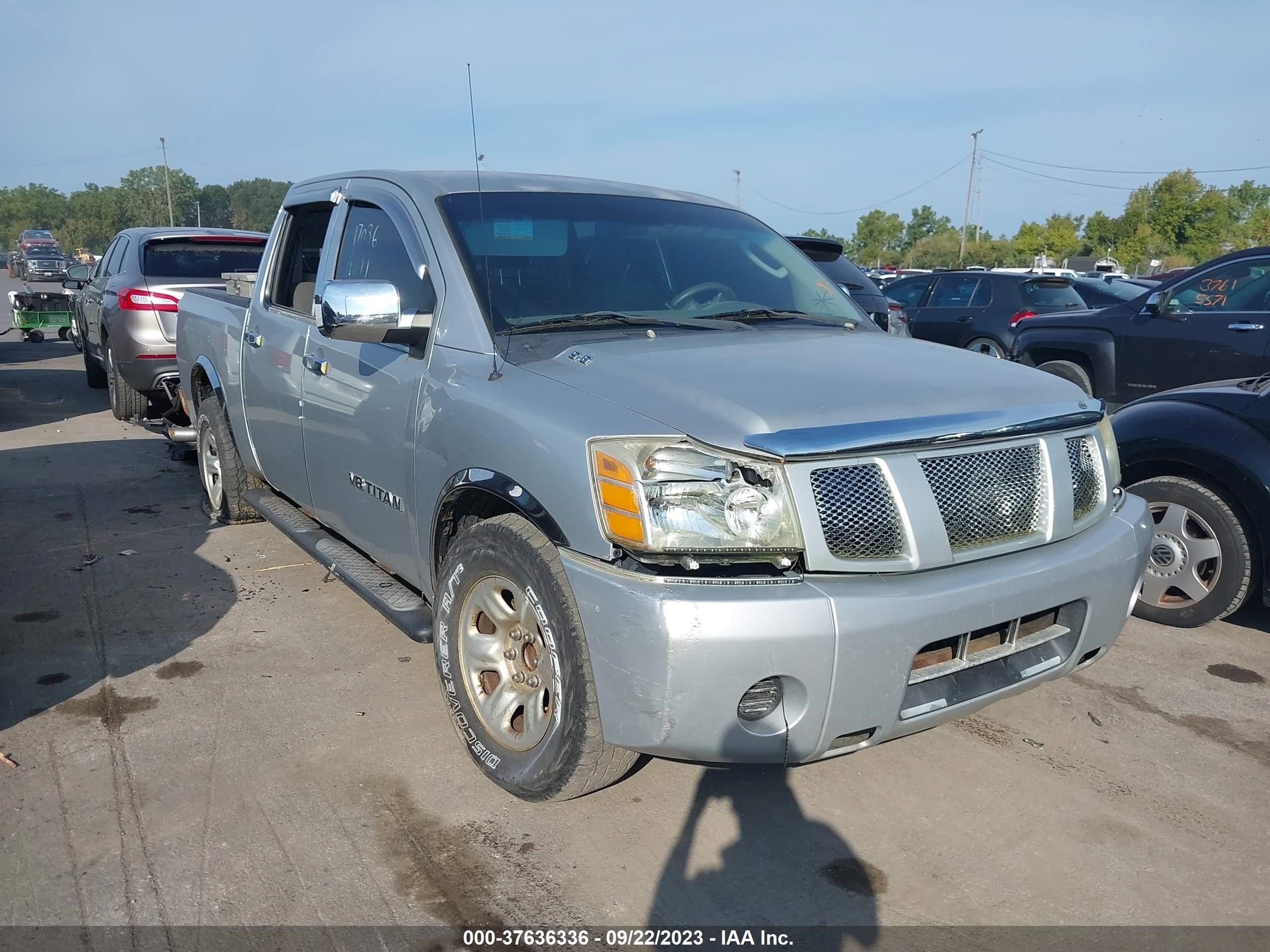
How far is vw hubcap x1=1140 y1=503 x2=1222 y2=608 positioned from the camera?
4.46 meters

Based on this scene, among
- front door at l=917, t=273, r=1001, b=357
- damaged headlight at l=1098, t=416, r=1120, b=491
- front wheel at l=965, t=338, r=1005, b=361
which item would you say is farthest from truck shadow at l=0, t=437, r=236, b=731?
front door at l=917, t=273, r=1001, b=357

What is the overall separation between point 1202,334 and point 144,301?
27.8 ft

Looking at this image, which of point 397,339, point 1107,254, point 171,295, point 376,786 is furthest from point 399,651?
point 1107,254

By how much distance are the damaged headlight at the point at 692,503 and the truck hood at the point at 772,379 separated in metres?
0.07

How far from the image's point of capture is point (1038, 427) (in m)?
2.91

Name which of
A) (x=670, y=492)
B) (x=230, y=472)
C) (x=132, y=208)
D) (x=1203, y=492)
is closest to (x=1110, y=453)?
(x=1203, y=492)

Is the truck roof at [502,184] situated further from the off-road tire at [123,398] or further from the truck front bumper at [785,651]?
the off-road tire at [123,398]

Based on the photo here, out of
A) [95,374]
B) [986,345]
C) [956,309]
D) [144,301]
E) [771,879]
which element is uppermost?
[144,301]

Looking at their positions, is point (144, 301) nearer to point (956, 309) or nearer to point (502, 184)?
point (502, 184)

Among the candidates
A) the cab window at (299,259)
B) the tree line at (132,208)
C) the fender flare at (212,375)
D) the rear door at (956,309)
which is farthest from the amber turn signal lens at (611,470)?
the tree line at (132,208)

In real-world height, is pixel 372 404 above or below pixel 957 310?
above

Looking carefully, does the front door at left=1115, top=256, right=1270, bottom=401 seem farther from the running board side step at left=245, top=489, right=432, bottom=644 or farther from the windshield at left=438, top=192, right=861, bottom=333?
the running board side step at left=245, top=489, right=432, bottom=644

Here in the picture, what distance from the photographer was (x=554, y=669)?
278cm

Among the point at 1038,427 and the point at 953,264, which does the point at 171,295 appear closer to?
the point at 1038,427
